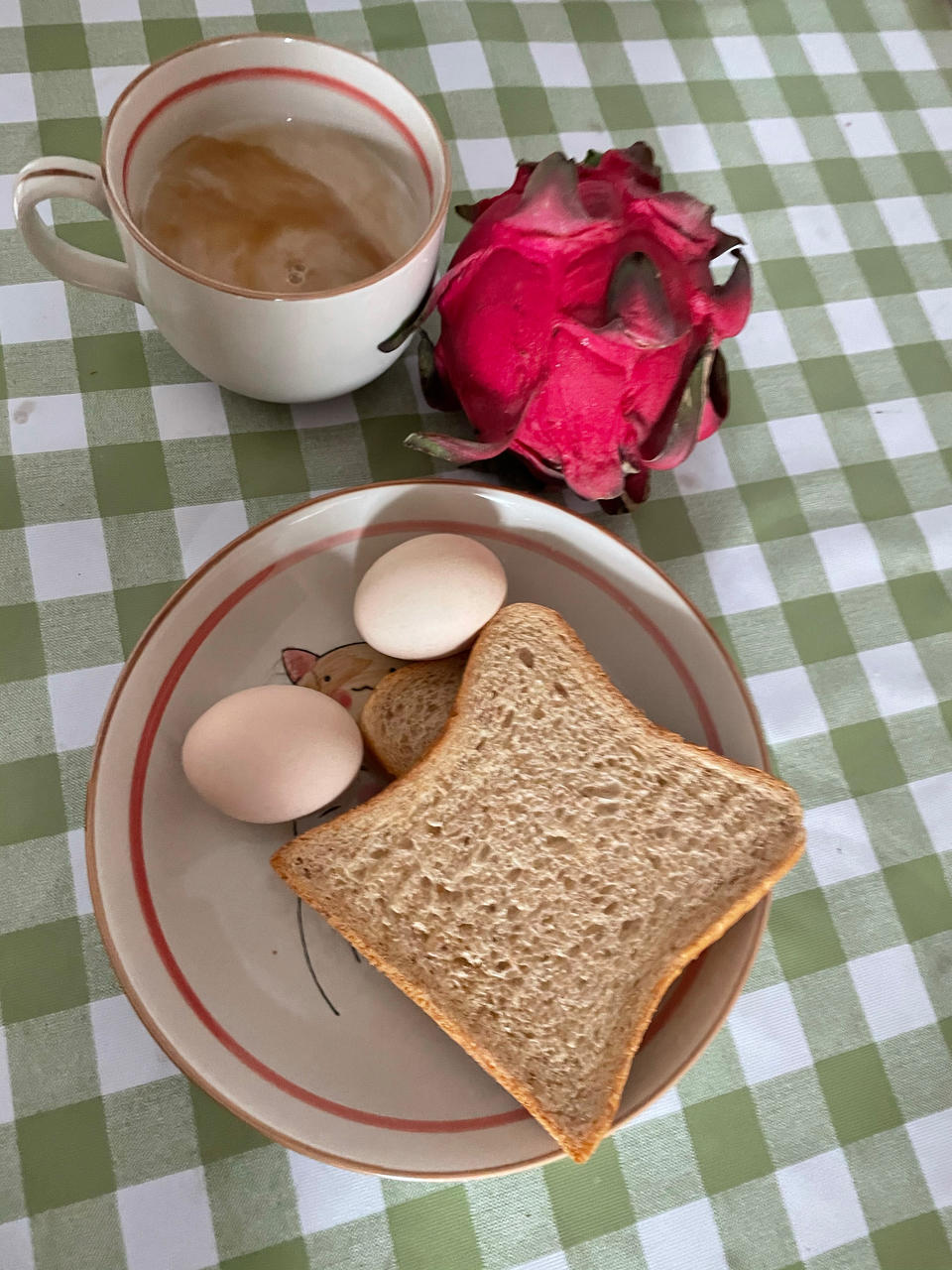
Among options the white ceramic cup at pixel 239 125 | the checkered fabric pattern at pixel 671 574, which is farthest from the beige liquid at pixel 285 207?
the checkered fabric pattern at pixel 671 574

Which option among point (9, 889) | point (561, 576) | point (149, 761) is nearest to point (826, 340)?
point (561, 576)

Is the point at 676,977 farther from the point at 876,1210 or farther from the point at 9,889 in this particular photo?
the point at 9,889

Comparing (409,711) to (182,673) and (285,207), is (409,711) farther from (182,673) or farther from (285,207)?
(285,207)

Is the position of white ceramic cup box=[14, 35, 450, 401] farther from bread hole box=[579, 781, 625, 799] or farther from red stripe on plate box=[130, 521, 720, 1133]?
bread hole box=[579, 781, 625, 799]

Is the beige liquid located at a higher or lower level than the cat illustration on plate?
higher

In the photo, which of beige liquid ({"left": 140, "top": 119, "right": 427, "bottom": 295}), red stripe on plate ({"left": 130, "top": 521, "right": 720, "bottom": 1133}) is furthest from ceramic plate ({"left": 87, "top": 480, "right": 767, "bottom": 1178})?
beige liquid ({"left": 140, "top": 119, "right": 427, "bottom": 295})

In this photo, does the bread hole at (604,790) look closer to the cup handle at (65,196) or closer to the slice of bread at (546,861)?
the slice of bread at (546,861)

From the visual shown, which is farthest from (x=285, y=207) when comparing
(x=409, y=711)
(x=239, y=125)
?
(x=409, y=711)
